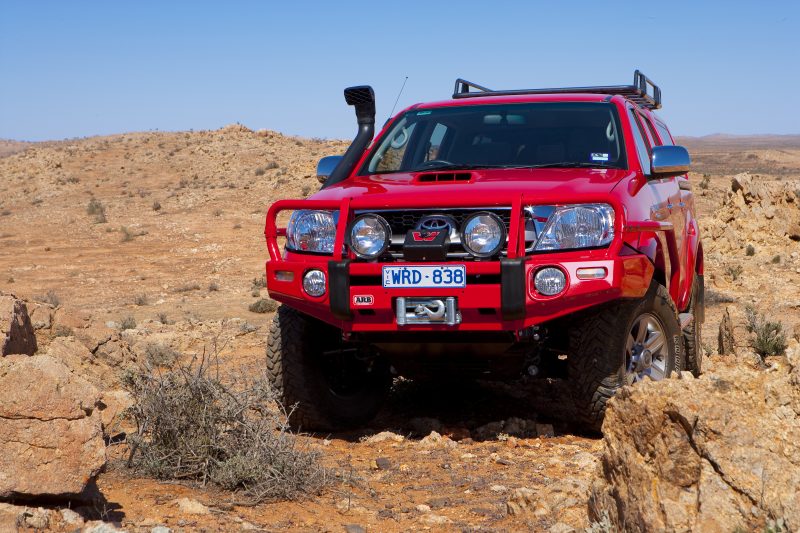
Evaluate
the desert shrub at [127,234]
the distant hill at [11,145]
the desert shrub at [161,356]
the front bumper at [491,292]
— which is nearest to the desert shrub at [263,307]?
the desert shrub at [161,356]

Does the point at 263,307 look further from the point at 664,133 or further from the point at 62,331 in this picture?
the point at 664,133

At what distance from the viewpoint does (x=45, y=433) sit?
148 inches

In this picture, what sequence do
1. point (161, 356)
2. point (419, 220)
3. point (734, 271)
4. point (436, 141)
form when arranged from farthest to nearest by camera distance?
point (734, 271) → point (161, 356) → point (436, 141) → point (419, 220)

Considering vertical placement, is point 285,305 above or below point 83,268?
above

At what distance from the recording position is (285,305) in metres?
5.95

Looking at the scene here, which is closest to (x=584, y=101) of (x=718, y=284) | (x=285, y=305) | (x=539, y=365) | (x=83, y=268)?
(x=539, y=365)

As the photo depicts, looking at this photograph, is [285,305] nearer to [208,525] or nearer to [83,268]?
→ [208,525]

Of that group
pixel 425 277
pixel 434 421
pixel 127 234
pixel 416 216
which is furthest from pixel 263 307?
pixel 127 234

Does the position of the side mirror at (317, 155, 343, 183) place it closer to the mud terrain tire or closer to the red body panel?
the red body panel

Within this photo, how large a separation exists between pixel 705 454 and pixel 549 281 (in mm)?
1990

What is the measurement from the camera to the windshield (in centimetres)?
623

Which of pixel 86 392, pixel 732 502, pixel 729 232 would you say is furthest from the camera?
pixel 729 232

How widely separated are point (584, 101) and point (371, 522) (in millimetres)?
3285

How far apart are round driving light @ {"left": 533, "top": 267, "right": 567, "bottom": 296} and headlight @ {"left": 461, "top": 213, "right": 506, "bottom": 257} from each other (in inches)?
9.4
